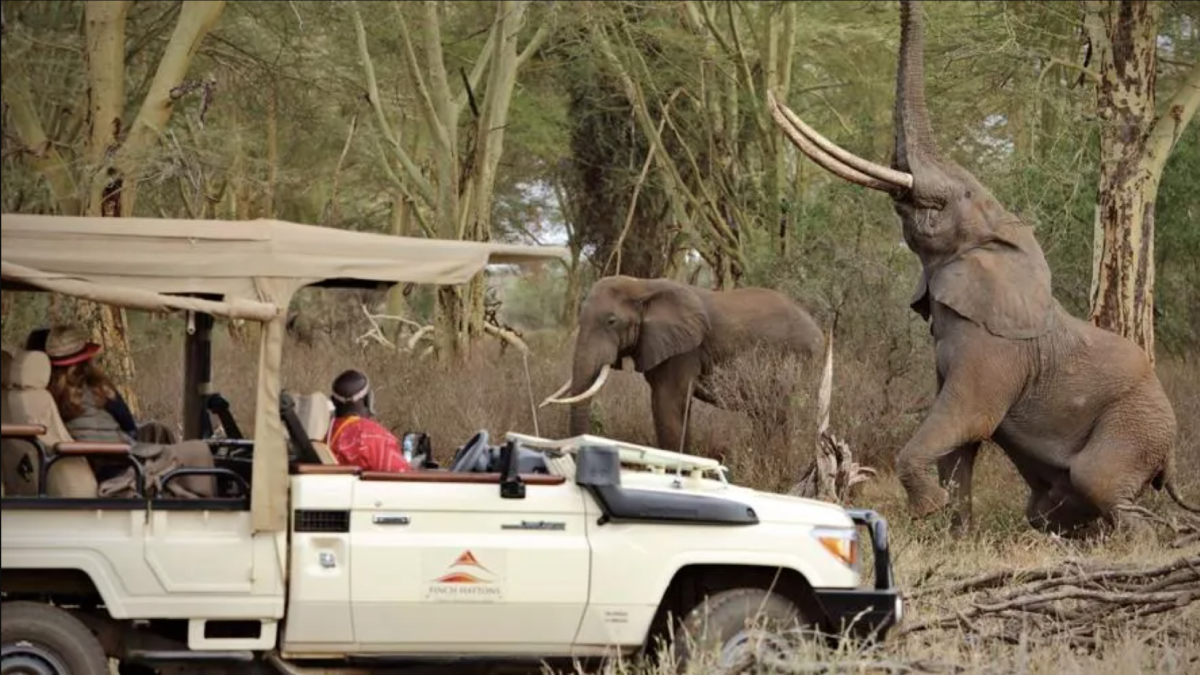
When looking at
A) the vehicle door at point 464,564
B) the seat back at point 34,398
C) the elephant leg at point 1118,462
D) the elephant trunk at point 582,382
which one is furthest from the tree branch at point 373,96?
the vehicle door at point 464,564

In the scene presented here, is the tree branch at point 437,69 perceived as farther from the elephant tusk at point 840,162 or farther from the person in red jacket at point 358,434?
the person in red jacket at point 358,434

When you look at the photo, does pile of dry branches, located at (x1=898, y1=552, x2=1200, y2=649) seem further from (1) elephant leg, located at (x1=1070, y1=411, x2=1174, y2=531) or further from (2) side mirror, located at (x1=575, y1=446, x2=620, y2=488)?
(1) elephant leg, located at (x1=1070, y1=411, x2=1174, y2=531)

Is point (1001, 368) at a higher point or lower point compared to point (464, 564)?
higher

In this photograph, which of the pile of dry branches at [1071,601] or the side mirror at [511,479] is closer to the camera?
the side mirror at [511,479]

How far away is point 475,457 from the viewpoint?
793cm

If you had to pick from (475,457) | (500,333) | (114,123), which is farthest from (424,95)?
(475,457)

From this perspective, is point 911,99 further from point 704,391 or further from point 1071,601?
point 704,391

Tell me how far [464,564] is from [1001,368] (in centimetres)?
677

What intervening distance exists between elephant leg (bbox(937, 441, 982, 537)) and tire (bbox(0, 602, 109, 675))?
24.5ft

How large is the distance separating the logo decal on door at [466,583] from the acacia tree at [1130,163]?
9275mm

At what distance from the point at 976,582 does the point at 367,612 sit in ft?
11.4

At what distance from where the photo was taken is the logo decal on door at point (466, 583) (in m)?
Result: 7.30

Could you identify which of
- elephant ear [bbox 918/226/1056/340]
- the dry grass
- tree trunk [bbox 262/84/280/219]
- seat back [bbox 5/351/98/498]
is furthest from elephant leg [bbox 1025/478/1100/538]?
tree trunk [bbox 262/84/280/219]

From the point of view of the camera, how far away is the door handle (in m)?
7.29
